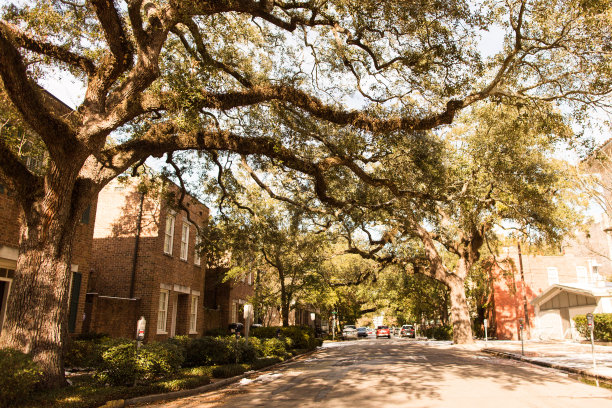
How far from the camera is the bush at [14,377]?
6359 millimetres

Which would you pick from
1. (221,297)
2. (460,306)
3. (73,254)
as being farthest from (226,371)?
(460,306)

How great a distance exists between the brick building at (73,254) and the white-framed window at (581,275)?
39.8 metres

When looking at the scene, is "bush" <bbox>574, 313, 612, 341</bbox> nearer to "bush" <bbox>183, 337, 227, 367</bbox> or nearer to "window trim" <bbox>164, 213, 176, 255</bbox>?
"bush" <bbox>183, 337, 227, 367</bbox>

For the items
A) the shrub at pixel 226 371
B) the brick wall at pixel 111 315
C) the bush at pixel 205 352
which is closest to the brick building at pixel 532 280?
the brick wall at pixel 111 315

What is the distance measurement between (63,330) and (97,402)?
1693mm

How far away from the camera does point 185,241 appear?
22219 mm

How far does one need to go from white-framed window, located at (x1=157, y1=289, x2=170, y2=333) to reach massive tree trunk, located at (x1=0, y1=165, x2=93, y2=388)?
11.2 meters

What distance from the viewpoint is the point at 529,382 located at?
1048 cm

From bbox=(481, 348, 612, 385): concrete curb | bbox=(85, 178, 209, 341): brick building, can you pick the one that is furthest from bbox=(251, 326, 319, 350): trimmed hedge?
bbox=(481, 348, 612, 385): concrete curb

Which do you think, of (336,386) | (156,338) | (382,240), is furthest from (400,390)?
(382,240)

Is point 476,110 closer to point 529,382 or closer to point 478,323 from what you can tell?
point 529,382

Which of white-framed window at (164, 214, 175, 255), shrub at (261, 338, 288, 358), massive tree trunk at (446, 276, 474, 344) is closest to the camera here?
shrub at (261, 338, 288, 358)

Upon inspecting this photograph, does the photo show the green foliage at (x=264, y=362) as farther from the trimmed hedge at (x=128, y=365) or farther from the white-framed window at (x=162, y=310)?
the white-framed window at (x=162, y=310)

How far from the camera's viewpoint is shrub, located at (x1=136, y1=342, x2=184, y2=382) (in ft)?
30.5
